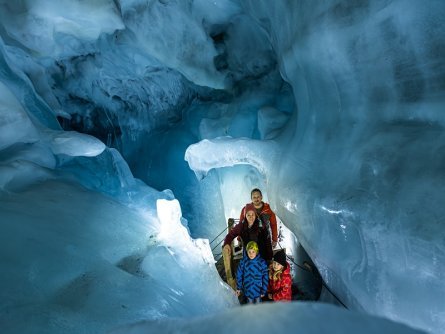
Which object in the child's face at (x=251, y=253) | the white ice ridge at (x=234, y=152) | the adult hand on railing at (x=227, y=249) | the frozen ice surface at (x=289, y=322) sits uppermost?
the white ice ridge at (x=234, y=152)

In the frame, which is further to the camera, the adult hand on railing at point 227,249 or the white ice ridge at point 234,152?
the white ice ridge at point 234,152

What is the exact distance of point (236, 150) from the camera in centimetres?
521

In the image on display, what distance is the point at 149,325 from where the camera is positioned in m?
1.42

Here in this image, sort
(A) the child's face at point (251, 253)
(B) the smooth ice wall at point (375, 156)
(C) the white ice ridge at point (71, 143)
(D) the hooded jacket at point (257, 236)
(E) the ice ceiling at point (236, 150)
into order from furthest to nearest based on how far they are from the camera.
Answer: (C) the white ice ridge at point (71, 143), (D) the hooded jacket at point (257, 236), (A) the child's face at point (251, 253), (E) the ice ceiling at point (236, 150), (B) the smooth ice wall at point (375, 156)

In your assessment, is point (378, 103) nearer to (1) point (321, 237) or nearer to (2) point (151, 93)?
(1) point (321, 237)

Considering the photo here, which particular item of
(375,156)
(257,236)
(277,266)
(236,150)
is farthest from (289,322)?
(236,150)

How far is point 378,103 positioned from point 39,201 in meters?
3.66

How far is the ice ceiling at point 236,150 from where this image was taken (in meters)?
2.56

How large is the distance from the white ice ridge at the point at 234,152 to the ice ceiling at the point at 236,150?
0.03 m

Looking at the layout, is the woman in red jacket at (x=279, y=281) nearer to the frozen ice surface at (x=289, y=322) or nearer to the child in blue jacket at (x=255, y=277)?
the child in blue jacket at (x=255, y=277)

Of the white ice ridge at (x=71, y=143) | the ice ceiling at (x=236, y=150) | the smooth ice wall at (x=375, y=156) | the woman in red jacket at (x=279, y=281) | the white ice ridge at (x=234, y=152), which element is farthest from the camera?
the white ice ridge at (x=234, y=152)

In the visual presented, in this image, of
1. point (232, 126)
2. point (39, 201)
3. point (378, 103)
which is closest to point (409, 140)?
point (378, 103)

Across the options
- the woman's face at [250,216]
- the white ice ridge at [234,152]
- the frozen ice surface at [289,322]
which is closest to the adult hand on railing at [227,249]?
the woman's face at [250,216]

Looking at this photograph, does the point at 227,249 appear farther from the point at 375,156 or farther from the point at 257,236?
the point at 375,156
